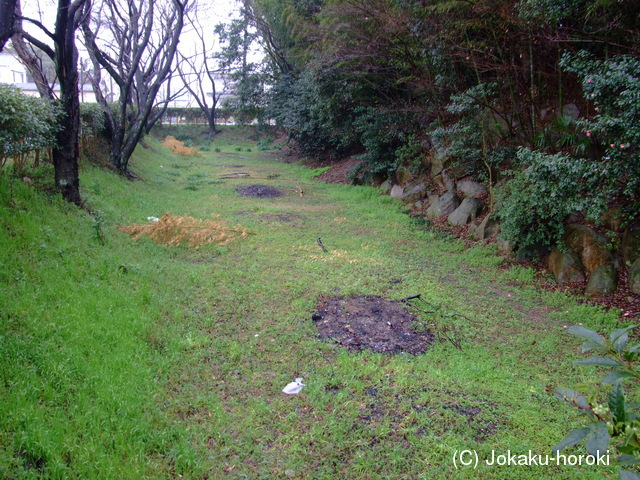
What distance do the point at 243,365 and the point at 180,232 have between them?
3424mm

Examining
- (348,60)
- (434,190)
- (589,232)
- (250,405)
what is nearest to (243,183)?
(348,60)

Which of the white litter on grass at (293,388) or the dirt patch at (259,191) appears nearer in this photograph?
the white litter on grass at (293,388)

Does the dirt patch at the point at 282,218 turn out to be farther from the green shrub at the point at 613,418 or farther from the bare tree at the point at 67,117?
the green shrub at the point at 613,418

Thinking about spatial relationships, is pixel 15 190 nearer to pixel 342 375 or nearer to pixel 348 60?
pixel 342 375

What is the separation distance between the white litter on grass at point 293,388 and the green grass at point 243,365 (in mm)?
63

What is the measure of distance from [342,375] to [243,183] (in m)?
9.95

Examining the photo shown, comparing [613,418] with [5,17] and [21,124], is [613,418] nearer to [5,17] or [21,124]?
[5,17]

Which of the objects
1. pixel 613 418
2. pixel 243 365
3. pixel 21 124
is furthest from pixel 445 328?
pixel 21 124

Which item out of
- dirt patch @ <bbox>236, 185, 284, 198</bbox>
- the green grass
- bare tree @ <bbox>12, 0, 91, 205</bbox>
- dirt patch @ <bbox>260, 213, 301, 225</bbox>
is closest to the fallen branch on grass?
the green grass

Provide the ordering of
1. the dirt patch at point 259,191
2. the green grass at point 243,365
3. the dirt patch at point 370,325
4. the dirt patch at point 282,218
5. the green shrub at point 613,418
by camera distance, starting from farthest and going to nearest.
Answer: the dirt patch at point 259,191 → the dirt patch at point 282,218 → the dirt patch at point 370,325 → the green grass at point 243,365 → the green shrub at point 613,418

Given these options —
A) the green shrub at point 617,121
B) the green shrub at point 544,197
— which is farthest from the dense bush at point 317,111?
the green shrub at point 617,121

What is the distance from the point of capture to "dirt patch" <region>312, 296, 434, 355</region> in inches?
147

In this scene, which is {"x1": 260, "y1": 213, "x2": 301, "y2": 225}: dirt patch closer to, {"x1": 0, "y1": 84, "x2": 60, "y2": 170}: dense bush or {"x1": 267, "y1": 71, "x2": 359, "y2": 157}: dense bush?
{"x1": 0, "y1": 84, "x2": 60, "y2": 170}: dense bush

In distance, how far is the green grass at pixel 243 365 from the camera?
2398 millimetres
